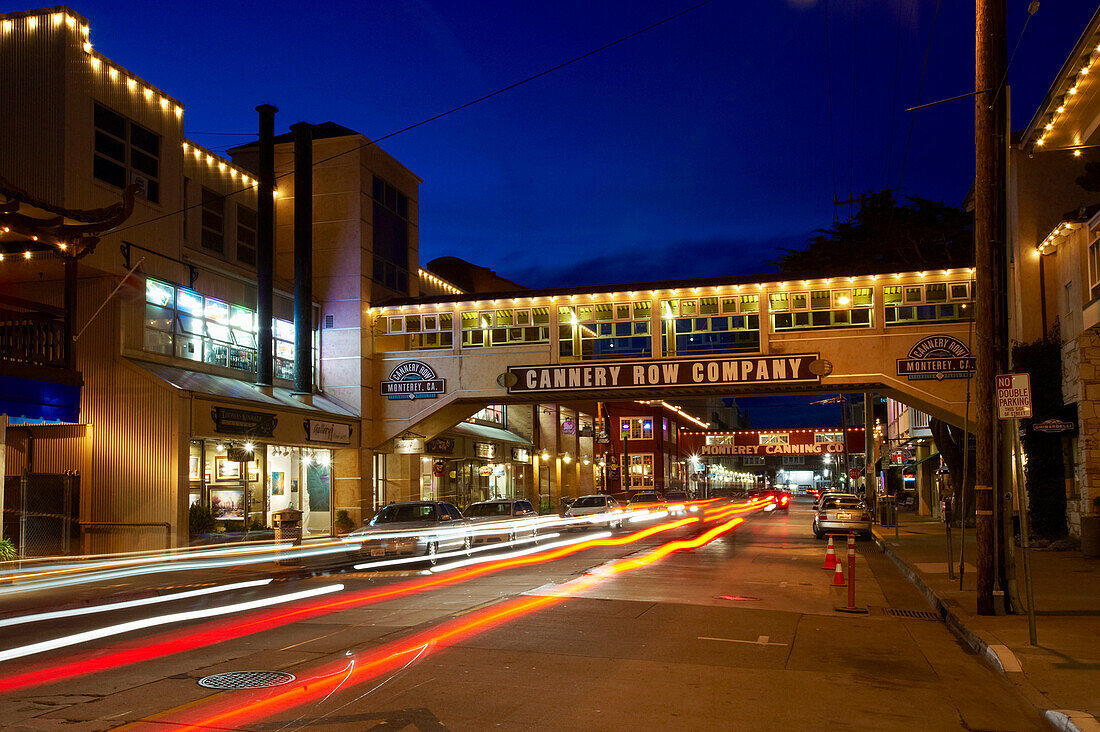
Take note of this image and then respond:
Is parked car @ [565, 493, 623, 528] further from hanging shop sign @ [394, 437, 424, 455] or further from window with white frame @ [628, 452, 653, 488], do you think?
window with white frame @ [628, 452, 653, 488]

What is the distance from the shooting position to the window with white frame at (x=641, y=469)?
3457 inches

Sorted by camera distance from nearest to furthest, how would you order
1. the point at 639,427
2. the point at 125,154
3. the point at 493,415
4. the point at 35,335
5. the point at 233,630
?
the point at 233,630 → the point at 35,335 → the point at 125,154 → the point at 493,415 → the point at 639,427

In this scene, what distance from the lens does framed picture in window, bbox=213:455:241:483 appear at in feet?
89.8

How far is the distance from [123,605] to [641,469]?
252ft

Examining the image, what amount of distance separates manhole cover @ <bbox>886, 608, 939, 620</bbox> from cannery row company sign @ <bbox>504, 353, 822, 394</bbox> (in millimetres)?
16932

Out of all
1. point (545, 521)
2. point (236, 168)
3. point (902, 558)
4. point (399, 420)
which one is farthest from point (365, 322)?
point (902, 558)

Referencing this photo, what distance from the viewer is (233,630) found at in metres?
12.1

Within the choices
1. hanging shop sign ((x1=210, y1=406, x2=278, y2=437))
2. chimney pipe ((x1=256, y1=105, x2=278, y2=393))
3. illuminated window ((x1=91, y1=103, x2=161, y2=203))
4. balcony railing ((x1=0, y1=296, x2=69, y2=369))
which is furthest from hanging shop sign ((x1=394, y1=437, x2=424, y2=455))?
balcony railing ((x1=0, y1=296, x2=69, y2=369))

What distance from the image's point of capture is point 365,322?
114ft

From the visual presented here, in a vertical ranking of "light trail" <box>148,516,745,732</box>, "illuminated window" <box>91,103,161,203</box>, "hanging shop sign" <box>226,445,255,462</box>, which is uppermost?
"illuminated window" <box>91,103,161,203</box>

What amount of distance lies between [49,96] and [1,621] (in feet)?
52.3

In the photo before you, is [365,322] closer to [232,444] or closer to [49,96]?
[232,444]

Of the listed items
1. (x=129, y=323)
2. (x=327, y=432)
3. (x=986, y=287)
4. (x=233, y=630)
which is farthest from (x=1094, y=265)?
(x=129, y=323)

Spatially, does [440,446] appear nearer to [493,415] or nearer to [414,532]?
[493,415]
